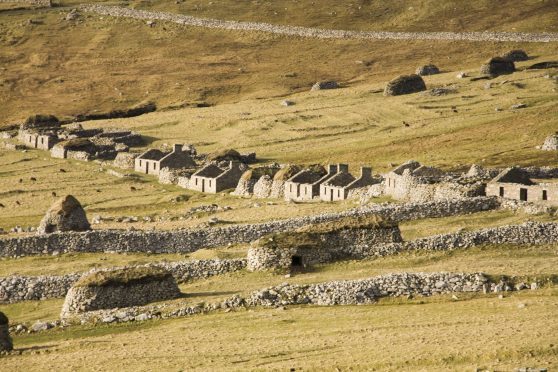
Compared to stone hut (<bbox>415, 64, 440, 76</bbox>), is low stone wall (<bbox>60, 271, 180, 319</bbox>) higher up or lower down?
lower down

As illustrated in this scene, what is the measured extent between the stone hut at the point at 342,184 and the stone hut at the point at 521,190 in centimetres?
951

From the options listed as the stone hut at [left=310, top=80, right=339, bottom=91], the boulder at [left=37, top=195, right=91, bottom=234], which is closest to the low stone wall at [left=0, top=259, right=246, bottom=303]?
the boulder at [left=37, top=195, right=91, bottom=234]

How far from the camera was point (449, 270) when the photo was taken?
45531 millimetres

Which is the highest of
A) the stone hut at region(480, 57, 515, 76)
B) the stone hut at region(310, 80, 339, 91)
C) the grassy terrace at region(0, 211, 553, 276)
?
the stone hut at region(480, 57, 515, 76)

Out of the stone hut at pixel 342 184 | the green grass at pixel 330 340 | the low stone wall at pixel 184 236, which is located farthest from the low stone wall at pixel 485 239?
the stone hut at pixel 342 184

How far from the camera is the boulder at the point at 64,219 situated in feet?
199

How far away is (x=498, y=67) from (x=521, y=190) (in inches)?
2815

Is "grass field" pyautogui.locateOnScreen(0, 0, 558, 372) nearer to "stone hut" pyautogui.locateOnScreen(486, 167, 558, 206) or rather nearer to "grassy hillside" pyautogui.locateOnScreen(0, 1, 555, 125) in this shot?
"grassy hillside" pyautogui.locateOnScreen(0, 1, 555, 125)

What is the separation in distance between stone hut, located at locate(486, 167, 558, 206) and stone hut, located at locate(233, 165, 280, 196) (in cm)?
1865

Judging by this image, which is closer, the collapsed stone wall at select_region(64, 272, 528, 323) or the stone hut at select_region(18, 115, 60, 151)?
the collapsed stone wall at select_region(64, 272, 528, 323)

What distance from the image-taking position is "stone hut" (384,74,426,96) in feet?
414

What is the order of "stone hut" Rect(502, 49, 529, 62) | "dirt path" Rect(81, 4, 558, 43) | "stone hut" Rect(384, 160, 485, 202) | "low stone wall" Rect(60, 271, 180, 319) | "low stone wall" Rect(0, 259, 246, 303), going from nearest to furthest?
"low stone wall" Rect(60, 271, 180, 319) < "low stone wall" Rect(0, 259, 246, 303) < "stone hut" Rect(384, 160, 485, 202) < "stone hut" Rect(502, 49, 529, 62) < "dirt path" Rect(81, 4, 558, 43)

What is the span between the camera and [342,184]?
70812 millimetres

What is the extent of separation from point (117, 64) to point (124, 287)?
129m
